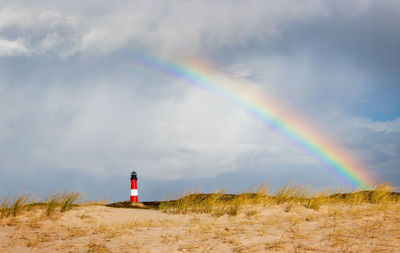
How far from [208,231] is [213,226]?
0.70m

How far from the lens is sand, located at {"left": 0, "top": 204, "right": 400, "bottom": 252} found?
709 centimetres

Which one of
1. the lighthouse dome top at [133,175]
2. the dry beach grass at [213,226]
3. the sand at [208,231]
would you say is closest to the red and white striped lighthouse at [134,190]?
the lighthouse dome top at [133,175]

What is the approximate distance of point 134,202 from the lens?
53.9 feet

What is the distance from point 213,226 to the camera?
914 cm

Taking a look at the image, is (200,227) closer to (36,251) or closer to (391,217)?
(36,251)

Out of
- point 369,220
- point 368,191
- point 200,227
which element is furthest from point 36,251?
point 368,191

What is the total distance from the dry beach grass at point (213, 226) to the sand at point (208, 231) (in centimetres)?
2

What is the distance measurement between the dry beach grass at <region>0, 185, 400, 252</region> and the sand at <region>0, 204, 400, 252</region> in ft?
0.06

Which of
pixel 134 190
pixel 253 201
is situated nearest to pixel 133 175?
pixel 134 190

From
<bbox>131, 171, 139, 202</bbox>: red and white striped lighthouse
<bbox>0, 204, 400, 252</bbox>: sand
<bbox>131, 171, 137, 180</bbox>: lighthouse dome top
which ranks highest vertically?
<bbox>131, 171, 137, 180</bbox>: lighthouse dome top

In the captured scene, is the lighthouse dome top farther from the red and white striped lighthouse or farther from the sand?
the sand

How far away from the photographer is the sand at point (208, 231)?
7086 millimetres

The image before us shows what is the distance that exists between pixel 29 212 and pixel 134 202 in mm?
6338

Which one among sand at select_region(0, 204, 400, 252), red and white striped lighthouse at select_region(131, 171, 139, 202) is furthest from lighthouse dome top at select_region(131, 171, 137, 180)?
sand at select_region(0, 204, 400, 252)
